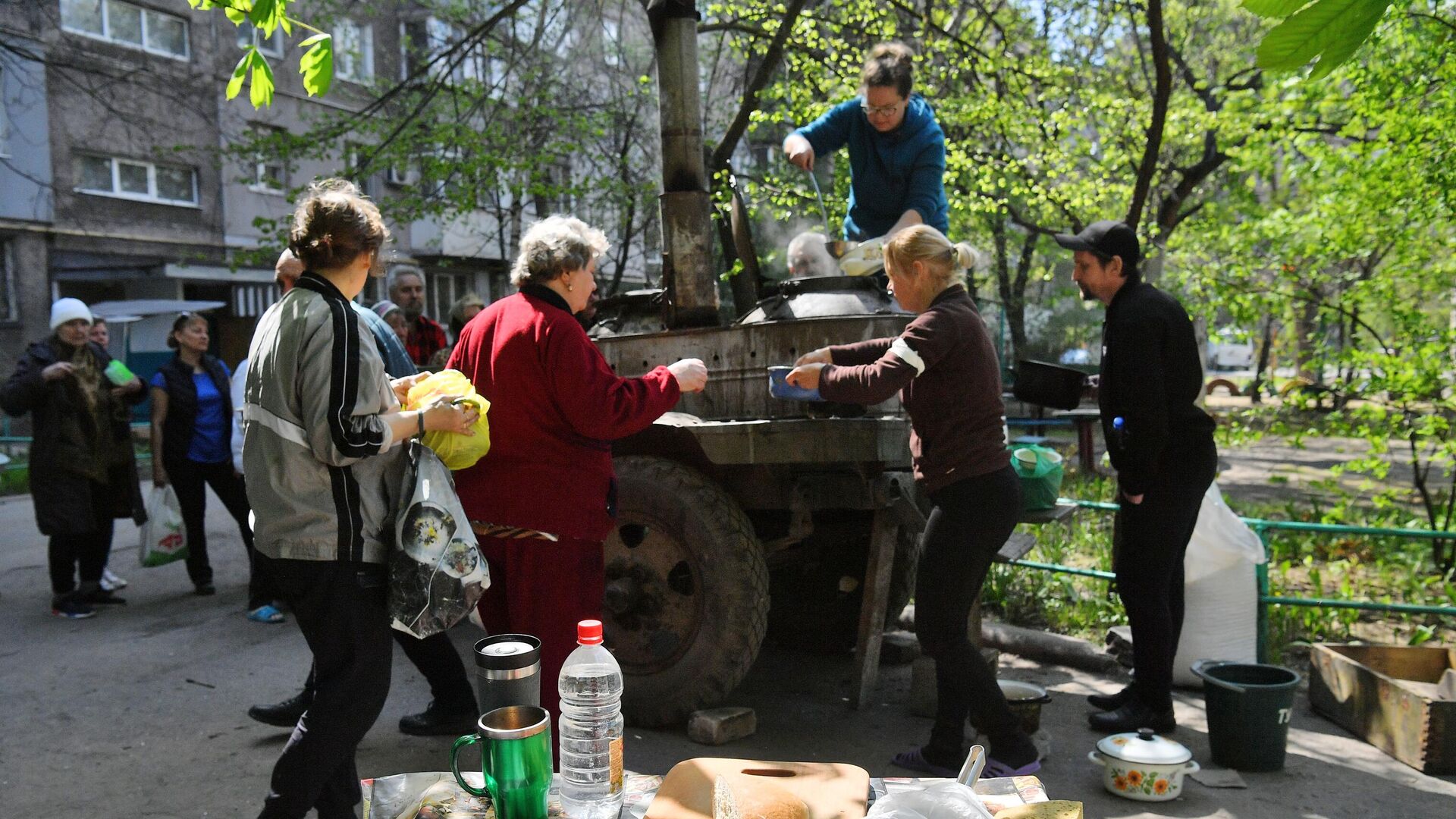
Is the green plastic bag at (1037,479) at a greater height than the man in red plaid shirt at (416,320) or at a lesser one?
lesser

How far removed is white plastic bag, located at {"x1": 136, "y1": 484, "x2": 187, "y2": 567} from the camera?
21.4 feet

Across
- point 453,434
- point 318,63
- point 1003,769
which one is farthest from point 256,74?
point 1003,769

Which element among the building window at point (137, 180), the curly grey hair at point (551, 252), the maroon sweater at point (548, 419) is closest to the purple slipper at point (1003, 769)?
the maroon sweater at point (548, 419)

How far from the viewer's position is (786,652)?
5859mm

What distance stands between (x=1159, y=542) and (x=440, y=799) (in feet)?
9.92

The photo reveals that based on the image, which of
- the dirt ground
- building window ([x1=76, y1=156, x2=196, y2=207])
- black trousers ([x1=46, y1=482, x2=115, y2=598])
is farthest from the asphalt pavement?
building window ([x1=76, y1=156, x2=196, y2=207])

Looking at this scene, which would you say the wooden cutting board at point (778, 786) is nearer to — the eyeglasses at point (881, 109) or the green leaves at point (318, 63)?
the green leaves at point (318, 63)

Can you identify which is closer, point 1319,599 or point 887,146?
point 1319,599

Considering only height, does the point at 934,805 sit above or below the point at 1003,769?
above

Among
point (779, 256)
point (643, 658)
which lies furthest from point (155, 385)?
point (779, 256)

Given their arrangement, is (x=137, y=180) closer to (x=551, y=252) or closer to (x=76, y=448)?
(x=76, y=448)

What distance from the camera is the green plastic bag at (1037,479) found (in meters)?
4.56

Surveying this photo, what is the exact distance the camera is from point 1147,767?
374 centimetres

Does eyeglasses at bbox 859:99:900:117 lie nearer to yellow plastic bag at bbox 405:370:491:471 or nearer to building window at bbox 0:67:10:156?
yellow plastic bag at bbox 405:370:491:471
